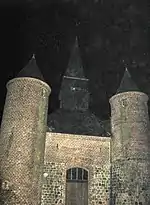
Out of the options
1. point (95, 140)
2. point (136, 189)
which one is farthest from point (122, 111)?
point (136, 189)

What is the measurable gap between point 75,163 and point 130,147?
3676mm

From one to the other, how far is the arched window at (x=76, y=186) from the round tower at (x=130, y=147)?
5.82 ft

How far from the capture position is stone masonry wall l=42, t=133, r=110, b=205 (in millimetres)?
17219

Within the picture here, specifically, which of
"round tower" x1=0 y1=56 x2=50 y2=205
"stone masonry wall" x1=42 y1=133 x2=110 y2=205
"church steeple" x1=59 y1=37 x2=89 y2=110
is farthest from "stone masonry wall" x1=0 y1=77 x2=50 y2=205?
"church steeple" x1=59 y1=37 x2=89 y2=110

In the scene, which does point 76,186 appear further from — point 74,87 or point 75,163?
point 74,87

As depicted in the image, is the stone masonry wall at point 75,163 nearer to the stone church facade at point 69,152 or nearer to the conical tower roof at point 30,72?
the stone church facade at point 69,152

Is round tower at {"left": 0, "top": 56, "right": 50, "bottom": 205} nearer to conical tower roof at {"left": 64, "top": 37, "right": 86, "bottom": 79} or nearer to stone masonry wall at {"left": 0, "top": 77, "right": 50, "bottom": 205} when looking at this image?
stone masonry wall at {"left": 0, "top": 77, "right": 50, "bottom": 205}

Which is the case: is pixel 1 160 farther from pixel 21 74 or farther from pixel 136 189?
pixel 136 189

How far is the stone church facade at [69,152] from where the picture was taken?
16.3 metres

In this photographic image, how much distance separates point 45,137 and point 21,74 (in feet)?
14.8

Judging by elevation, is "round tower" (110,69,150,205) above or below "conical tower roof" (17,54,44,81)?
below

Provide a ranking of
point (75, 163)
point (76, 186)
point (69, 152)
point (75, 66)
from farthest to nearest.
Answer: point (75, 66), point (69, 152), point (75, 163), point (76, 186)

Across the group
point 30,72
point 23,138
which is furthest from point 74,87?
point 23,138

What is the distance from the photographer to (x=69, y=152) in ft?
60.4
